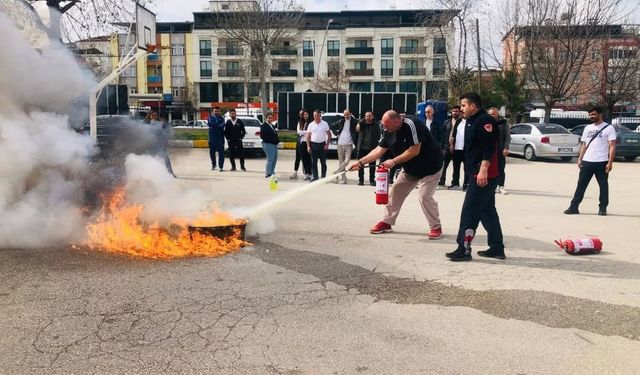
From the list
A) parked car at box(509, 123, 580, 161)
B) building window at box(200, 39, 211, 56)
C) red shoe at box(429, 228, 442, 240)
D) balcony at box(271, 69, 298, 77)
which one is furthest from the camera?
building window at box(200, 39, 211, 56)

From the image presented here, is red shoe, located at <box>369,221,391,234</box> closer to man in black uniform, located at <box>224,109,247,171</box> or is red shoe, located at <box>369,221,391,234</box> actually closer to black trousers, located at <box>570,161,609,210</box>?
black trousers, located at <box>570,161,609,210</box>

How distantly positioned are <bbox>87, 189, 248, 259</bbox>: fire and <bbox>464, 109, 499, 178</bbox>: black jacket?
2741 millimetres

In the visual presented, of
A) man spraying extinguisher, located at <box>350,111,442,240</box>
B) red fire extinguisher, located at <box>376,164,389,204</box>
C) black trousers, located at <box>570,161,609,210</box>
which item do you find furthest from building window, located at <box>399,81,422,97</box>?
red fire extinguisher, located at <box>376,164,389,204</box>

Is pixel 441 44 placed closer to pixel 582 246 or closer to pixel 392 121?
pixel 392 121

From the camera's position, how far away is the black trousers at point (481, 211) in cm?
543

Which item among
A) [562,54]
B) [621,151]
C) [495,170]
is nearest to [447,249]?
[495,170]

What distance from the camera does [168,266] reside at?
5207mm

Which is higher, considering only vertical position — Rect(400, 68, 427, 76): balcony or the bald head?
Rect(400, 68, 427, 76): balcony

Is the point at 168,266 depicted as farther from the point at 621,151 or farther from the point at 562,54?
the point at 562,54

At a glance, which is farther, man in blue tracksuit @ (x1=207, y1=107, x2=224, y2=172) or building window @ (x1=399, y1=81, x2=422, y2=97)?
building window @ (x1=399, y1=81, x2=422, y2=97)

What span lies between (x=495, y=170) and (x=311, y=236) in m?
2.46

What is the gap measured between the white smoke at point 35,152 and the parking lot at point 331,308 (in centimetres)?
51

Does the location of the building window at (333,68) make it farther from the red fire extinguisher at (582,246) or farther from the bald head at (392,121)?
the red fire extinguisher at (582,246)

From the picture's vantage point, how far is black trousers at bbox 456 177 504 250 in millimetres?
5434
